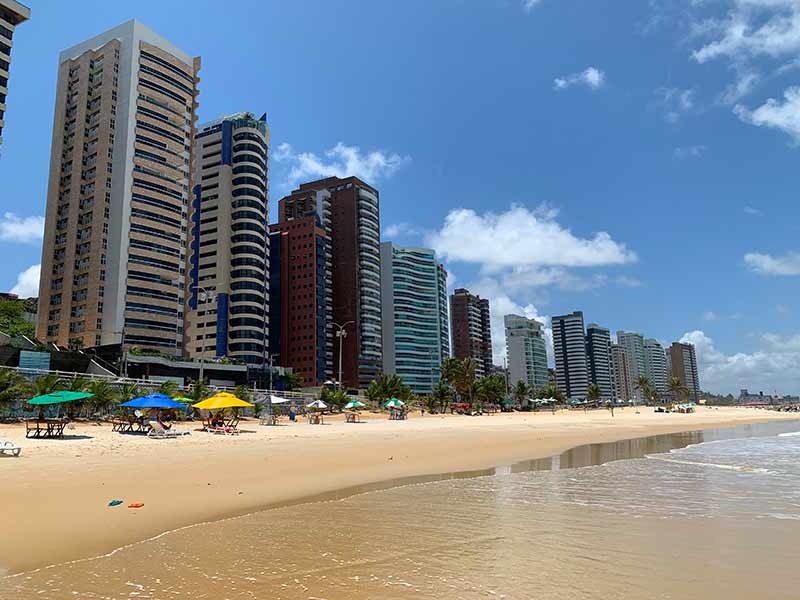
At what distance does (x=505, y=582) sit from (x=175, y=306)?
306ft

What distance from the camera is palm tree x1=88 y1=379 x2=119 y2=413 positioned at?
30.7 m

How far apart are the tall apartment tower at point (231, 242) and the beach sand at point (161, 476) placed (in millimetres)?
81159

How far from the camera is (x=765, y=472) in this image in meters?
17.5

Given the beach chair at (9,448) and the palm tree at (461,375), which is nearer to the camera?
the beach chair at (9,448)

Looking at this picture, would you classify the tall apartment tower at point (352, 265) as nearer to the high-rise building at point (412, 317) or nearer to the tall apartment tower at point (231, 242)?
the high-rise building at point (412, 317)

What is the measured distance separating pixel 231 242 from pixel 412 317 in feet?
240

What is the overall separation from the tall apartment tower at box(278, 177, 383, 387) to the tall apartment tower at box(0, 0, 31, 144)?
85946 mm

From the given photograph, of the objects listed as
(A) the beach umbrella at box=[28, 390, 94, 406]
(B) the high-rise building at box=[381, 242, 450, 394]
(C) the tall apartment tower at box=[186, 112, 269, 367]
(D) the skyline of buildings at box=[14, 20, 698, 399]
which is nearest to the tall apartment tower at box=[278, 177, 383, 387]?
(D) the skyline of buildings at box=[14, 20, 698, 399]

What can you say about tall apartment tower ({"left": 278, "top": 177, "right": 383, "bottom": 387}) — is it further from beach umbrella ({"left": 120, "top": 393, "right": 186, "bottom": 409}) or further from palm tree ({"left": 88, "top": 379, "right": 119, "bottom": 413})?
beach umbrella ({"left": 120, "top": 393, "right": 186, "bottom": 409})

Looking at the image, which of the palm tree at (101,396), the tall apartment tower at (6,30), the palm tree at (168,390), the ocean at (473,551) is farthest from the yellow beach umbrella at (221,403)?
the tall apartment tower at (6,30)

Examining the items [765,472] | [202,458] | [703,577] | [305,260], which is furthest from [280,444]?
[305,260]

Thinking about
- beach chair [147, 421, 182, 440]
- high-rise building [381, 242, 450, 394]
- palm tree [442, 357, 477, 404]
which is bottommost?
beach chair [147, 421, 182, 440]

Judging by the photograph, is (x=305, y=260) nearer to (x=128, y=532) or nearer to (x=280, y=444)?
(x=280, y=444)

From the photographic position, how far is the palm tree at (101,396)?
30.7 metres
